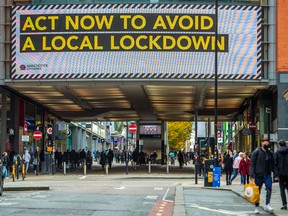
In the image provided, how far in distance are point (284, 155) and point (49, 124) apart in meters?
44.1

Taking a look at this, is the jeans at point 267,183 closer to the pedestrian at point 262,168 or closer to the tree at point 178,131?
the pedestrian at point 262,168

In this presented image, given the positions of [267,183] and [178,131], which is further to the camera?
[178,131]

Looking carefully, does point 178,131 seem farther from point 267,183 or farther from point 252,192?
point 252,192

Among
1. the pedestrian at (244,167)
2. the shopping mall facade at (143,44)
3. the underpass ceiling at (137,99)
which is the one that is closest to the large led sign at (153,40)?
the shopping mall facade at (143,44)

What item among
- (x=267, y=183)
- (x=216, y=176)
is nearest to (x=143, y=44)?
(x=216, y=176)

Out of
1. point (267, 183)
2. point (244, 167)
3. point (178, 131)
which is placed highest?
point (178, 131)

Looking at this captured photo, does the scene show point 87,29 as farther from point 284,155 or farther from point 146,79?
point 284,155

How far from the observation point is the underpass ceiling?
1715 inches

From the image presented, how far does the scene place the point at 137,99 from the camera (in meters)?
51.1

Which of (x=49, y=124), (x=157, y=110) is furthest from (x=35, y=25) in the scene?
(x=157, y=110)

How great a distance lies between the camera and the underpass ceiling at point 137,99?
143 ft

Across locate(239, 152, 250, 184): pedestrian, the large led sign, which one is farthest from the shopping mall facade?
locate(239, 152, 250, 184): pedestrian

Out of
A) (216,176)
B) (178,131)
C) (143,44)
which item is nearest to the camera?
(216,176)

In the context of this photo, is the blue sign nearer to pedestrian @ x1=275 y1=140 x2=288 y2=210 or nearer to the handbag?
pedestrian @ x1=275 y1=140 x2=288 y2=210
